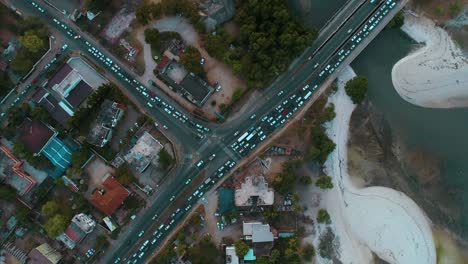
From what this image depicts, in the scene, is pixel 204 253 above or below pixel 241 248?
below

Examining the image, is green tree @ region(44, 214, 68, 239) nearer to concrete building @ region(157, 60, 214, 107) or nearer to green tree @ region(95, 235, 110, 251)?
green tree @ region(95, 235, 110, 251)

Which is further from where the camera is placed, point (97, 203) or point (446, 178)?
point (446, 178)

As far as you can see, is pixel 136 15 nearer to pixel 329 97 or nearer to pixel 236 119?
pixel 236 119

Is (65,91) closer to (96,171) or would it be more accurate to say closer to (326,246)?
(96,171)

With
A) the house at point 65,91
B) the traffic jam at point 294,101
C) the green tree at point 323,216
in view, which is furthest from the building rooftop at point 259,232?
the house at point 65,91

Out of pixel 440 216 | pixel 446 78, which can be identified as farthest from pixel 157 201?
pixel 446 78

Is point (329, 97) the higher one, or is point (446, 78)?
point (446, 78)

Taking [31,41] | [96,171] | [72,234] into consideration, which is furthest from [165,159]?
[31,41]
